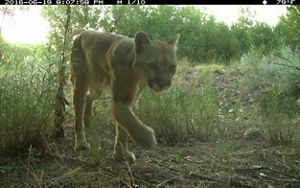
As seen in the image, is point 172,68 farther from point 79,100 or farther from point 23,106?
point 79,100

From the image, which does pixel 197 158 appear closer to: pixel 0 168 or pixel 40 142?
pixel 40 142

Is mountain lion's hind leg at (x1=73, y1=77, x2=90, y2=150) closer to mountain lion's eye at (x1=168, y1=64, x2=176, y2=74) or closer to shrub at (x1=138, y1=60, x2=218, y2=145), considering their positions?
shrub at (x1=138, y1=60, x2=218, y2=145)

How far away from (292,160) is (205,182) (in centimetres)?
131

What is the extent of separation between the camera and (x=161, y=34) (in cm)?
A: 1440

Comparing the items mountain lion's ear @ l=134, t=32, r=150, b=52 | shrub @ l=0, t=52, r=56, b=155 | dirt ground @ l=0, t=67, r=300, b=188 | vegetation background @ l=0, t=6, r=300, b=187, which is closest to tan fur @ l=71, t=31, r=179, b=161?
mountain lion's ear @ l=134, t=32, r=150, b=52

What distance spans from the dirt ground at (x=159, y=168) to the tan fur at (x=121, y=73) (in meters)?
0.30

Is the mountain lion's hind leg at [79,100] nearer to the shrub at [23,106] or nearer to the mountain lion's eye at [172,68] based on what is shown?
the shrub at [23,106]

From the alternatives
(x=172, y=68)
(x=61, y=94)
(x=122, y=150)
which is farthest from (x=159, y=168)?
(x=61, y=94)

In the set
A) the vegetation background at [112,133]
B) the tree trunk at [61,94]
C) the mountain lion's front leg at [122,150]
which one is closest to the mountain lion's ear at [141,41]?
the vegetation background at [112,133]

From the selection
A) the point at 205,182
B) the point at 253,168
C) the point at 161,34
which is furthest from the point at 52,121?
the point at 161,34

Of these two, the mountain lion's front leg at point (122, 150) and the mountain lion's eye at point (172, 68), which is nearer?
the mountain lion's eye at point (172, 68)

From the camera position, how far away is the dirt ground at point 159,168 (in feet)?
12.8

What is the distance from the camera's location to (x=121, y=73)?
4480 millimetres

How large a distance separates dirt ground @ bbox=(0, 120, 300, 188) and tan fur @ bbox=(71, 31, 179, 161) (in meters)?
0.30
